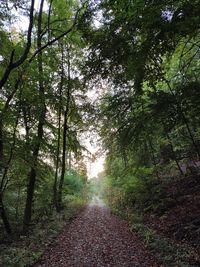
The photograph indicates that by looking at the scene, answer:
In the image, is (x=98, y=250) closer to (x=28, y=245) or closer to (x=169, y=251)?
(x=169, y=251)

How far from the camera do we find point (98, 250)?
8281 mm

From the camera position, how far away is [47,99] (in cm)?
1438

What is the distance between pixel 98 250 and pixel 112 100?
18.4 feet

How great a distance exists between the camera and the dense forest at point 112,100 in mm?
5984

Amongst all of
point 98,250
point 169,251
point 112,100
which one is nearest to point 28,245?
point 98,250

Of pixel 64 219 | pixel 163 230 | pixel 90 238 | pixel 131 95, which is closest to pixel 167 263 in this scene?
pixel 163 230

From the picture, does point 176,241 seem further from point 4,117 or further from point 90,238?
point 4,117

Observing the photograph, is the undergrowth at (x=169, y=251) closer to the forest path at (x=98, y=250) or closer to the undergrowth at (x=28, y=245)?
the forest path at (x=98, y=250)

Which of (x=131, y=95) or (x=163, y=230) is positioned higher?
(x=131, y=95)

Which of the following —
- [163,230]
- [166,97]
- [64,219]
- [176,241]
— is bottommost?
[176,241]

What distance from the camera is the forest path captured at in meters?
7.03

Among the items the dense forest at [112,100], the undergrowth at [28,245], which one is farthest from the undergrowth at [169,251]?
the undergrowth at [28,245]

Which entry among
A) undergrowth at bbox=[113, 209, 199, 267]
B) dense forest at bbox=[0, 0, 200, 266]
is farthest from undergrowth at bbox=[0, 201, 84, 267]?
undergrowth at bbox=[113, 209, 199, 267]

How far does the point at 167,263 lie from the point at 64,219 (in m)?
9.35
